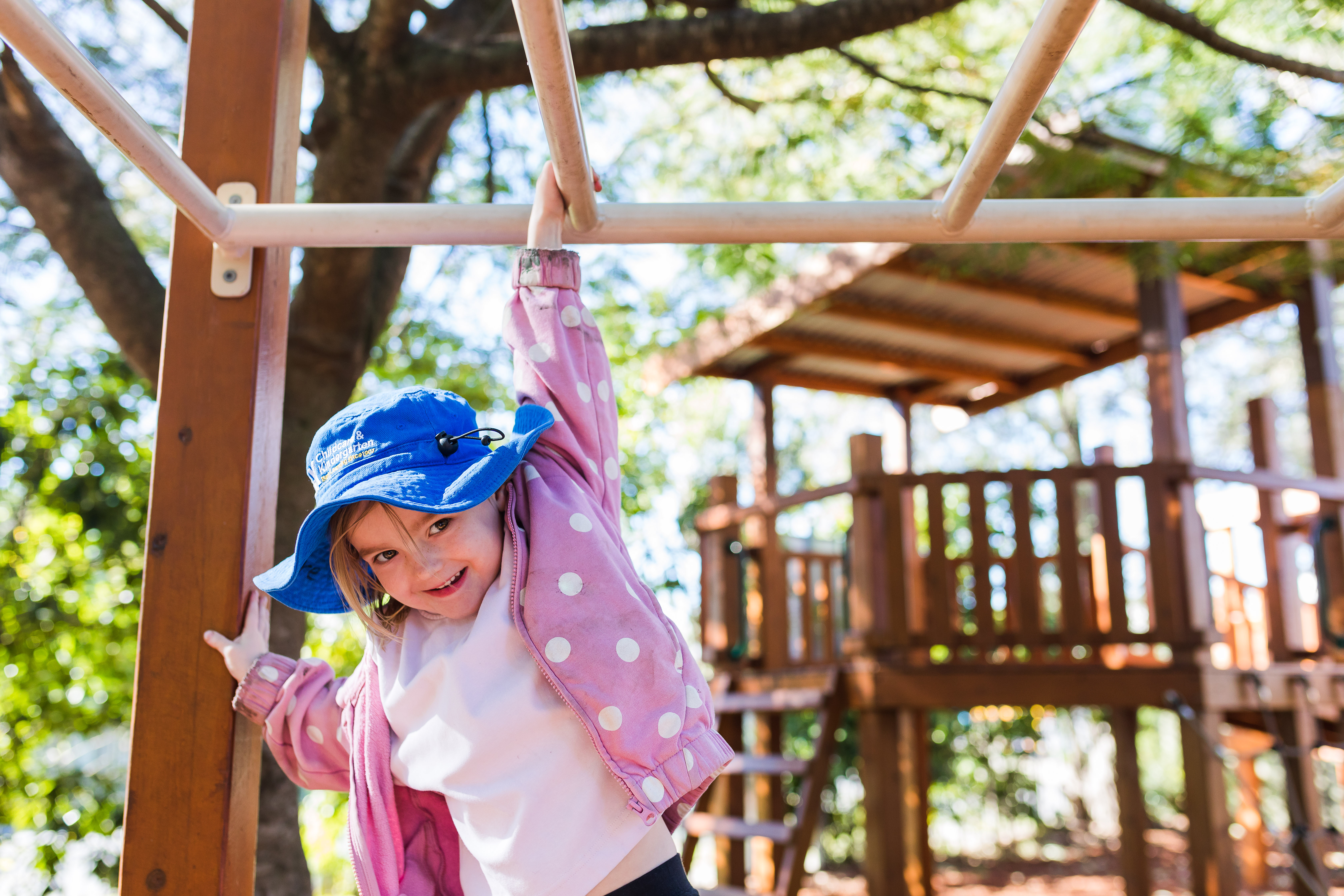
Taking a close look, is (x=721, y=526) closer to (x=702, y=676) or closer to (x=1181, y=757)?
(x=1181, y=757)

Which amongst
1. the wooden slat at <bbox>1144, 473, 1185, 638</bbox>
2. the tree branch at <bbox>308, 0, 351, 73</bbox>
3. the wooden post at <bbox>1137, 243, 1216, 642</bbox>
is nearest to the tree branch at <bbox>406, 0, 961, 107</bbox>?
the tree branch at <bbox>308, 0, 351, 73</bbox>

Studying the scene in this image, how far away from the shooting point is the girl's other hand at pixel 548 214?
149 centimetres

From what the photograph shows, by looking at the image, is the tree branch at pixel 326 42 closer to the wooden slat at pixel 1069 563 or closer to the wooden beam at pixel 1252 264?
the wooden slat at pixel 1069 563

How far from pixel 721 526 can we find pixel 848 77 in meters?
2.51

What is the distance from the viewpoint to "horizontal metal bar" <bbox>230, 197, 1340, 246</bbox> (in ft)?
4.89

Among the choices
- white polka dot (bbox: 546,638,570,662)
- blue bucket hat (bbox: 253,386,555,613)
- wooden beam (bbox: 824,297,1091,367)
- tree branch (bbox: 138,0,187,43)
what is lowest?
white polka dot (bbox: 546,638,570,662)

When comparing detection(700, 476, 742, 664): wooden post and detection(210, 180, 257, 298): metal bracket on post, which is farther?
detection(700, 476, 742, 664): wooden post

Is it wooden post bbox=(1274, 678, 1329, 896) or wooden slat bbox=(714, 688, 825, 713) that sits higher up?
wooden slat bbox=(714, 688, 825, 713)

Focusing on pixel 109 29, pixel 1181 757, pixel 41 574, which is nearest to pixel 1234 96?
pixel 1181 757

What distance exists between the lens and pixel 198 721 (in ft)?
4.96

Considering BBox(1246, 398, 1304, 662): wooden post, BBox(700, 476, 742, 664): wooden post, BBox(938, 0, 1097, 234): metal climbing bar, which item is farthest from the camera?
BBox(700, 476, 742, 664): wooden post

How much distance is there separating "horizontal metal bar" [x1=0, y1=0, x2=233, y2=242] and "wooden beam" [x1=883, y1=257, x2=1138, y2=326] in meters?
4.19

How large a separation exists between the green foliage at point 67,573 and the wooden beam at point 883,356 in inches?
131

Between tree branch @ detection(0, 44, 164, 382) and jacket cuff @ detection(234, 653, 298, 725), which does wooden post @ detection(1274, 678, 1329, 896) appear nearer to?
jacket cuff @ detection(234, 653, 298, 725)
